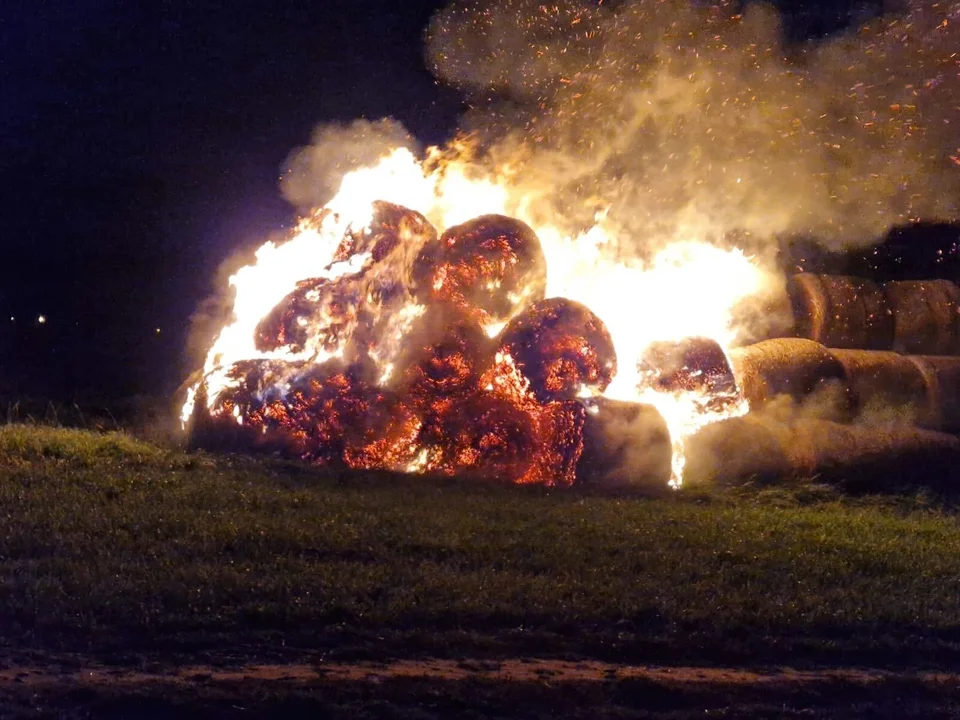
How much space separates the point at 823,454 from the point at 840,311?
135 inches

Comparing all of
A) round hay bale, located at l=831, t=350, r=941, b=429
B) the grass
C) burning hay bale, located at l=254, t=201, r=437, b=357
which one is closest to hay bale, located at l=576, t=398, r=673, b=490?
the grass

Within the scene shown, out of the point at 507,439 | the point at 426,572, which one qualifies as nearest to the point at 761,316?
the point at 507,439

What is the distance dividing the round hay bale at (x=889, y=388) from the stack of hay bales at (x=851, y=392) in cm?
2

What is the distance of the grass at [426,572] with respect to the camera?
587 cm

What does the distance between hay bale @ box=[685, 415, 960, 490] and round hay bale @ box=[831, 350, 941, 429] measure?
2.72 ft

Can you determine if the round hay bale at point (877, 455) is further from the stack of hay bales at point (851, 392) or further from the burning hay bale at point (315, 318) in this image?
the burning hay bale at point (315, 318)

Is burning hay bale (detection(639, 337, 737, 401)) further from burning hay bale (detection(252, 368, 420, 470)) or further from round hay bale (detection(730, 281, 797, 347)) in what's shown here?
burning hay bale (detection(252, 368, 420, 470))

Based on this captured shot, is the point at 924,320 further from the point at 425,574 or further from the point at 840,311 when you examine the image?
the point at 425,574

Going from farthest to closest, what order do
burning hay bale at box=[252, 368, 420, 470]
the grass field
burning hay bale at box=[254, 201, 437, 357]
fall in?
1. burning hay bale at box=[254, 201, 437, 357]
2. burning hay bale at box=[252, 368, 420, 470]
3. the grass field

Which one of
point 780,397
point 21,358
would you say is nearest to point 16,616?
point 780,397

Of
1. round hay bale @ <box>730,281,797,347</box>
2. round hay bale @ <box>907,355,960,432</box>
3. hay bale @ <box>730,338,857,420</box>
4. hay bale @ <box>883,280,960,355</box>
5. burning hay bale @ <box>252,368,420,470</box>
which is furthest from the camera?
hay bale @ <box>883,280,960,355</box>

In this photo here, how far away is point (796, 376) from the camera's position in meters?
13.2

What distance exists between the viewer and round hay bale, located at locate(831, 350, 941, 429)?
13961 millimetres

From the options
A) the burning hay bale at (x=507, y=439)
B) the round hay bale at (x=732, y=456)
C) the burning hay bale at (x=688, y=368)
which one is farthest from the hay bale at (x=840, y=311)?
the burning hay bale at (x=507, y=439)
